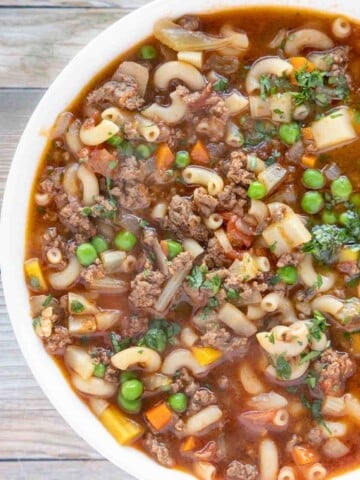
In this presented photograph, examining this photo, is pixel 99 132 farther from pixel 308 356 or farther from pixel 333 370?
pixel 333 370

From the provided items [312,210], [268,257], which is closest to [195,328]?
[268,257]

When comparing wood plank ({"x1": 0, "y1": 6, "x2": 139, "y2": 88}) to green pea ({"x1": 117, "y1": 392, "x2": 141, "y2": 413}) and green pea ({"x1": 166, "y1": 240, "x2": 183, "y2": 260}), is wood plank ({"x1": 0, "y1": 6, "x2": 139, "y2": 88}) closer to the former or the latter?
green pea ({"x1": 166, "y1": 240, "x2": 183, "y2": 260})

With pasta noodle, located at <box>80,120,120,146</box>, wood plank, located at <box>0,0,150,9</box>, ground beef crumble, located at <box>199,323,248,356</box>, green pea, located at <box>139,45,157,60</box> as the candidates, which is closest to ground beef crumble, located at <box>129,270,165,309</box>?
ground beef crumble, located at <box>199,323,248,356</box>

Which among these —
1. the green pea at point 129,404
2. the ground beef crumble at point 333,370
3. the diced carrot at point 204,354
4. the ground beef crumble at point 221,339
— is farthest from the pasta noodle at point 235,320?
the green pea at point 129,404

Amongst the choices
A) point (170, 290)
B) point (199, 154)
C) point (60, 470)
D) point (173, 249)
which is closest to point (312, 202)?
point (199, 154)

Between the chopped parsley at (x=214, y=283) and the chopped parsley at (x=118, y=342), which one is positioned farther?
the chopped parsley at (x=118, y=342)

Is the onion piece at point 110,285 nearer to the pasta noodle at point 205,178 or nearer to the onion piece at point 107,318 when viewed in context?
the onion piece at point 107,318
